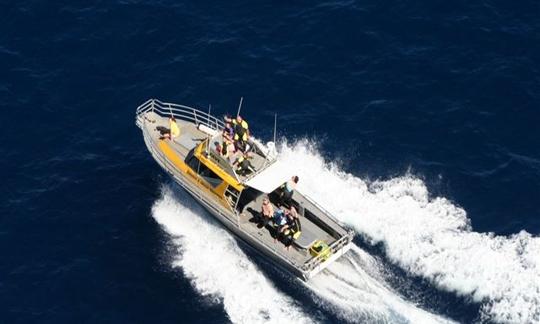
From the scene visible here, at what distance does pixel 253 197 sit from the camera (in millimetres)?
44625

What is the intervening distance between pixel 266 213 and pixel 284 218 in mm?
1223

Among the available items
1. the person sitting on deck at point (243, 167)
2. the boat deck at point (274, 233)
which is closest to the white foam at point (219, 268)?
the boat deck at point (274, 233)

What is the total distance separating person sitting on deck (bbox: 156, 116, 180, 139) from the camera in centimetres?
4772

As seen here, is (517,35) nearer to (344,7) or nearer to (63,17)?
(344,7)

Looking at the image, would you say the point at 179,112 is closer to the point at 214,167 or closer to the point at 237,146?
the point at 237,146

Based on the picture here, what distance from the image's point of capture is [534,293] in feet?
133

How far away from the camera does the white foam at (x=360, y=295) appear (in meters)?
40.0

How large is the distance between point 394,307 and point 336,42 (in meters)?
22.7

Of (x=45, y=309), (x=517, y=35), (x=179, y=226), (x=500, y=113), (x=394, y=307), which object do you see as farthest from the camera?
(x=517, y=35)

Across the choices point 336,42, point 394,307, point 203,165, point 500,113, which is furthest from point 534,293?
point 336,42

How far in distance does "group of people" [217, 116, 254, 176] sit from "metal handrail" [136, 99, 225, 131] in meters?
2.55

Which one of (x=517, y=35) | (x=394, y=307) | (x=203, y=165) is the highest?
(x=517, y=35)

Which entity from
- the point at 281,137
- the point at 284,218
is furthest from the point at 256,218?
the point at 281,137

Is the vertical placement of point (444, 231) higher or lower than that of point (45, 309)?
higher
